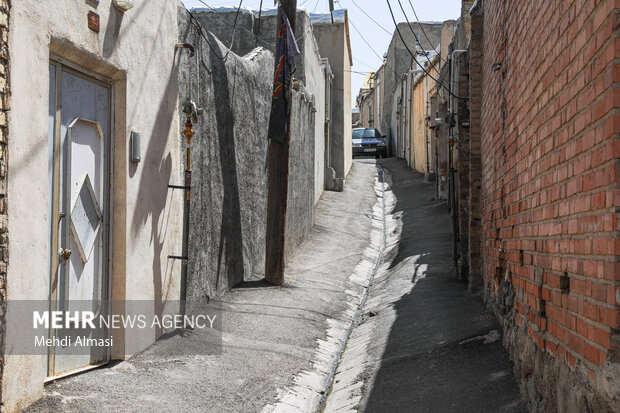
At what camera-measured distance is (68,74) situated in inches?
198

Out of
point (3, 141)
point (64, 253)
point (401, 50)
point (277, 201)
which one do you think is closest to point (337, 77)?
point (277, 201)

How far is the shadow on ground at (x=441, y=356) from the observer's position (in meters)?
4.89

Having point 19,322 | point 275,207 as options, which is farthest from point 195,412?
point 275,207

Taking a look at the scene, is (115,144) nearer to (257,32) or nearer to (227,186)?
(227,186)

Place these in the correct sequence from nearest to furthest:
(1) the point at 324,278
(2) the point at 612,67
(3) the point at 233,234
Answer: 1. (2) the point at 612,67
2. (3) the point at 233,234
3. (1) the point at 324,278

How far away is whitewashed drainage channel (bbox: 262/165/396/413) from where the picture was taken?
227 inches

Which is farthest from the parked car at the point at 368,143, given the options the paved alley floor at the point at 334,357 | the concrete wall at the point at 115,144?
the concrete wall at the point at 115,144

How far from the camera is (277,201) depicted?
10008 mm

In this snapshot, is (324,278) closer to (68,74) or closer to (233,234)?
(233,234)

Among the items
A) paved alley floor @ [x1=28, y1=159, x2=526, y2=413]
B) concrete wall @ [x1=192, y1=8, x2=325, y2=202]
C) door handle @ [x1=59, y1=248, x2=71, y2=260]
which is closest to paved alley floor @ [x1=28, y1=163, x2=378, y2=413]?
paved alley floor @ [x1=28, y1=159, x2=526, y2=413]

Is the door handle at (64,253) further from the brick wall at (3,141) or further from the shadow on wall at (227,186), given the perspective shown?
the shadow on wall at (227,186)

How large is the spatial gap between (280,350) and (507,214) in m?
2.74

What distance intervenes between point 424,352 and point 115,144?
130 inches

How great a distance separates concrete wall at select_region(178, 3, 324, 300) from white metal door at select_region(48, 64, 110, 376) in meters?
1.59
